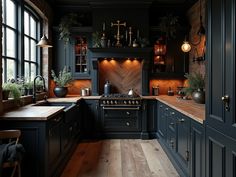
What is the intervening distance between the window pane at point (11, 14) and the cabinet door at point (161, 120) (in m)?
3.04

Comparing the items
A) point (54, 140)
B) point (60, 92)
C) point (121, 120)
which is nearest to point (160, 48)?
point (121, 120)

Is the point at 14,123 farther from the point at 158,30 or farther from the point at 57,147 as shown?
the point at 158,30

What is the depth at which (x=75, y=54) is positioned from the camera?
676 centimetres

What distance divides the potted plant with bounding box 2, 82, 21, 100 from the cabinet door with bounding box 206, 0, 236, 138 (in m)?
2.71

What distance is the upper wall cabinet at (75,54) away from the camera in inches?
263

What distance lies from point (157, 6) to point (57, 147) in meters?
4.39

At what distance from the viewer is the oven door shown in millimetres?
6242

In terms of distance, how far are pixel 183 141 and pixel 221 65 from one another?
1788mm

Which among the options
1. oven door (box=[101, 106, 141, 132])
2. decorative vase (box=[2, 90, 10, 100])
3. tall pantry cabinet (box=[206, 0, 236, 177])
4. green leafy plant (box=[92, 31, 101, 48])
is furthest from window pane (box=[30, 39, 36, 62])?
tall pantry cabinet (box=[206, 0, 236, 177])

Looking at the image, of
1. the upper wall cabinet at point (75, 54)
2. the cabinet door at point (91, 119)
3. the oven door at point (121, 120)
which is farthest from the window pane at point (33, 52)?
the oven door at point (121, 120)

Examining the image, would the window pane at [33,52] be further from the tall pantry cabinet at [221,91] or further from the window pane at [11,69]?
the tall pantry cabinet at [221,91]

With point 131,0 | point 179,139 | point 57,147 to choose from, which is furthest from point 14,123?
point 131,0

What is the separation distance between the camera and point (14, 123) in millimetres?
3242

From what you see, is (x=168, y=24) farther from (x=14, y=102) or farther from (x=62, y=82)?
(x=14, y=102)
